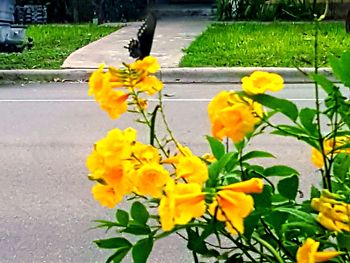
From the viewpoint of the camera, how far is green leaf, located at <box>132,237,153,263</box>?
1411 mm

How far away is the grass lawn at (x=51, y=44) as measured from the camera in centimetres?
1190

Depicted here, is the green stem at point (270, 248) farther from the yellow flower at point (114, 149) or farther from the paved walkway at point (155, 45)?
the paved walkway at point (155, 45)

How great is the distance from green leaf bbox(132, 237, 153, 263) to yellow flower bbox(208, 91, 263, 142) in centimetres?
23

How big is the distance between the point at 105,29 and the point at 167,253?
39.5ft

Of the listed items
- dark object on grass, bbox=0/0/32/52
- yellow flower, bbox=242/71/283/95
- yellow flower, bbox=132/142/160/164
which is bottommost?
dark object on grass, bbox=0/0/32/52

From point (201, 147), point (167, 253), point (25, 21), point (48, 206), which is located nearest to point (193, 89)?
point (201, 147)

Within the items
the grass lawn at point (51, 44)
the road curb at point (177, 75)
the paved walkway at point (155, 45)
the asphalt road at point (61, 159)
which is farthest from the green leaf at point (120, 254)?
the grass lawn at point (51, 44)

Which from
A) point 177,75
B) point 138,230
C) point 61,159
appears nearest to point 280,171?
point 138,230

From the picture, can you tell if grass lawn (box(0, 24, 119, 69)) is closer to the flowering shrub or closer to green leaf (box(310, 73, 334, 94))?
the flowering shrub

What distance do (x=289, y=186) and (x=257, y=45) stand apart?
37.9 ft

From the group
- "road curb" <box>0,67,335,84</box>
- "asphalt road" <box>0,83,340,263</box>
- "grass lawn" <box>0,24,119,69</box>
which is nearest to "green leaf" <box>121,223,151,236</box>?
"asphalt road" <box>0,83,340,263</box>

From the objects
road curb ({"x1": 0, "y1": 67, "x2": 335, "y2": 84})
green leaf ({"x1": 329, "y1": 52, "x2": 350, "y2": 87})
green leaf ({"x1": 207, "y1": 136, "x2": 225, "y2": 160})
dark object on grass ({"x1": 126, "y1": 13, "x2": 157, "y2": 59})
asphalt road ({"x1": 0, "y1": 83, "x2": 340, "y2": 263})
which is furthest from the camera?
road curb ({"x1": 0, "y1": 67, "x2": 335, "y2": 84})

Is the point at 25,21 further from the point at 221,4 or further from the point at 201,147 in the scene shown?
the point at 201,147

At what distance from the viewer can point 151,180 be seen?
133 centimetres
